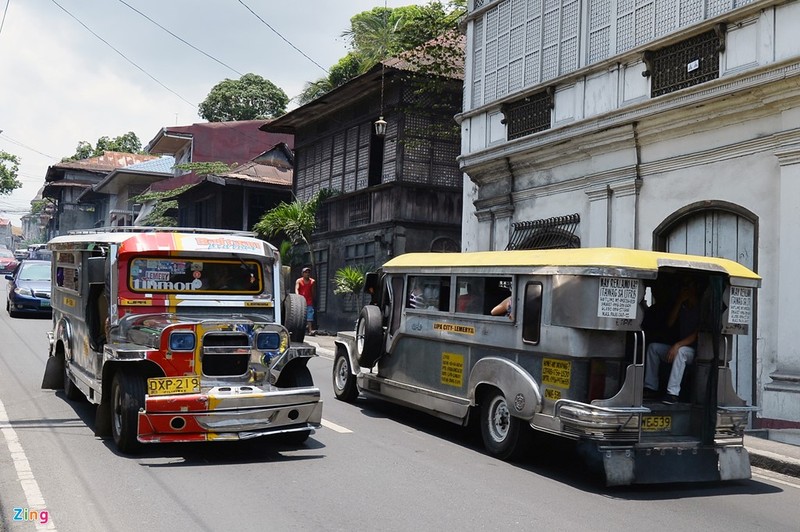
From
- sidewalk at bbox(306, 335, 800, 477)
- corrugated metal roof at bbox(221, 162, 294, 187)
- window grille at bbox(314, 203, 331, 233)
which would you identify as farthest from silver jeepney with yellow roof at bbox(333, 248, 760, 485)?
corrugated metal roof at bbox(221, 162, 294, 187)

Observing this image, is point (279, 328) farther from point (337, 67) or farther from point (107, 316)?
point (337, 67)

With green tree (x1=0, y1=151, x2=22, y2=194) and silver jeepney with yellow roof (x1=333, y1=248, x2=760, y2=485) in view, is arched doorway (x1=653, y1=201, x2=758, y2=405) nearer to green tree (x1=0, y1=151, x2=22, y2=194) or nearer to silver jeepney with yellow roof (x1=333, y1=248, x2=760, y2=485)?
silver jeepney with yellow roof (x1=333, y1=248, x2=760, y2=485)

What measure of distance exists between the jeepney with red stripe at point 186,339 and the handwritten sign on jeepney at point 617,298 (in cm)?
296

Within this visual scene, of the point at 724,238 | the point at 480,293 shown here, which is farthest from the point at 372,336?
the point at 724,238

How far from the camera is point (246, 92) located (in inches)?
2422

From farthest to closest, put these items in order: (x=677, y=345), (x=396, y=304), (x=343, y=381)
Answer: (x=343, y=381)
(x=396, y=304)
(x=677, y=345)

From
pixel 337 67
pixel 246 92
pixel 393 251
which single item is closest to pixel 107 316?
pixel 393 251

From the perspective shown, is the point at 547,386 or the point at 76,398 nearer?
the point at 547,386

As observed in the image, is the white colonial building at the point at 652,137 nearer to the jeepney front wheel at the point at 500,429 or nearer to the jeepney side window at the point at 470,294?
the jeepney front wheel at the point at 500,429

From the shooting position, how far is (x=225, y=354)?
26.9 ft

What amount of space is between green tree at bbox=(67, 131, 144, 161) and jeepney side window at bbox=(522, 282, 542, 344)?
74072 millimetres

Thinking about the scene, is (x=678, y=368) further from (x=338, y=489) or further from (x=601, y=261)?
(x=338, y=489)

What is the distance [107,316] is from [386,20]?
1373 inches

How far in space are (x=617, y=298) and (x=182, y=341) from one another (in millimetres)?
4093
